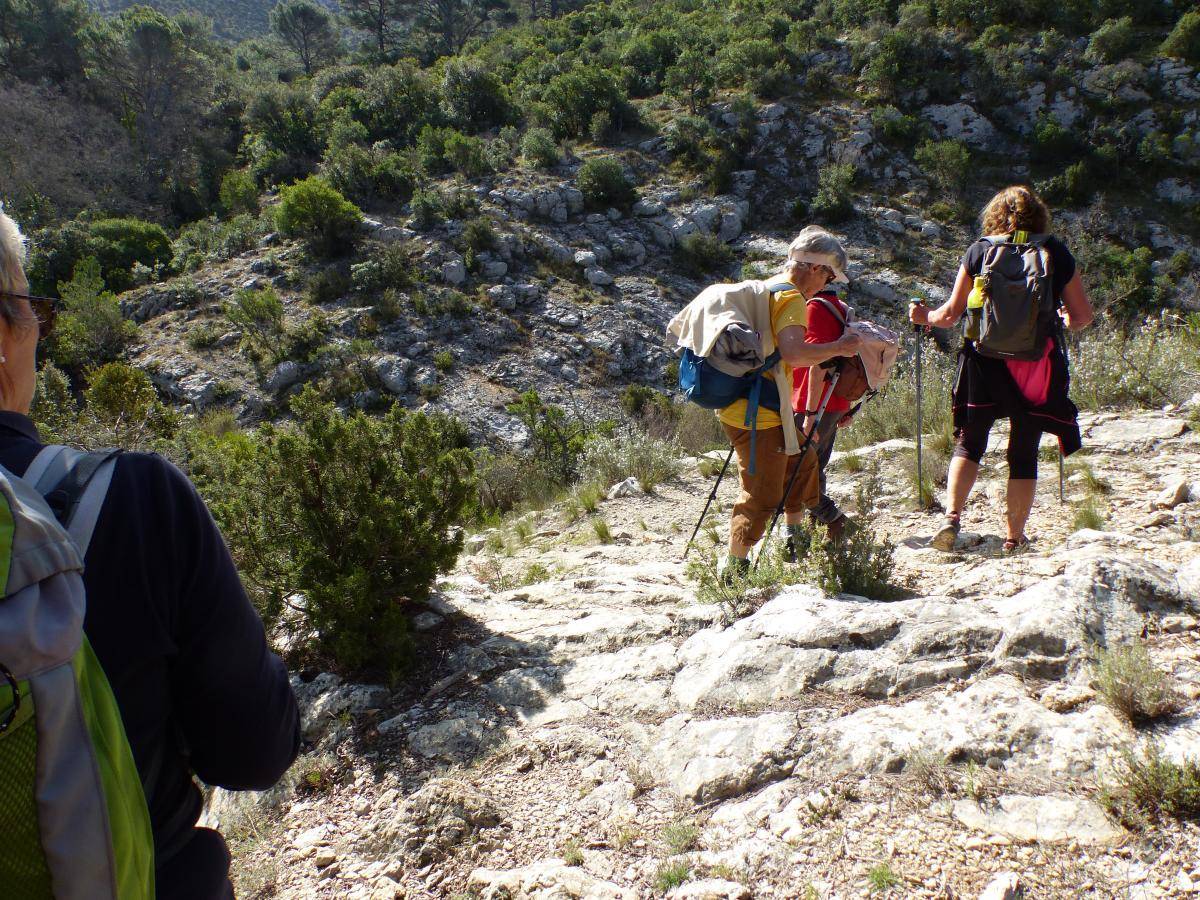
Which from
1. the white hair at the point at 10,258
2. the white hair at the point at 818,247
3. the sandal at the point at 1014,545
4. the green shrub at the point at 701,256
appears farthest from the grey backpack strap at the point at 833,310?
the green shrub at the point at 701,256

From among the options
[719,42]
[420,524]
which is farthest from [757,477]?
[719,42]

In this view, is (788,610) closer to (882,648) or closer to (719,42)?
(882,648)

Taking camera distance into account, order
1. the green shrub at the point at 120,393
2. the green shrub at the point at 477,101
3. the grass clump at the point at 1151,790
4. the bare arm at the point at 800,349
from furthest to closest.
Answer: the green shrub at the point at 477,101
the green shrub at the point at 120,393
the bare arm at the point at 800,349
the grass clump at the point at 1151,790

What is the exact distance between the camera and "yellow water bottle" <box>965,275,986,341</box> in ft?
9.41

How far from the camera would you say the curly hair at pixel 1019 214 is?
9.43 feet

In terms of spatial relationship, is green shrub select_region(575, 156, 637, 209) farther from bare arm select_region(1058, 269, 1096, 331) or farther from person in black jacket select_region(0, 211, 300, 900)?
person in black jacket select_region(0, 211, 300, 900)

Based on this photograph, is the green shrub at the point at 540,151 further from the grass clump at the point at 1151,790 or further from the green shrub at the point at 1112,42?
the grass clump at the point at 1151,790

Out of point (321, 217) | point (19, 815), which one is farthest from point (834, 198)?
point (19, 815)

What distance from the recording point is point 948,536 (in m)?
3.15

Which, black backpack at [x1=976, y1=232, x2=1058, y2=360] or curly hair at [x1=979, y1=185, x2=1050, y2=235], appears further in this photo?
curly hair at [x1=979, y1=185, x2=1050, y2=235]

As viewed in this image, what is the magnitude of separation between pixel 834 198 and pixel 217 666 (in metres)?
18.9

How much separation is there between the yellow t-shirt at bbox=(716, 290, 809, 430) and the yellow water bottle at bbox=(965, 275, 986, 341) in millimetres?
748

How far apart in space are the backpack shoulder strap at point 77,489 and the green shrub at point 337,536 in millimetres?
1896

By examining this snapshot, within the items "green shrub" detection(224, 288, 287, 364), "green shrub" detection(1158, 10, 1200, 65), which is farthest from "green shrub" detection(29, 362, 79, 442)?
"green shrub" detection(1158, 10, 1200, 65)
